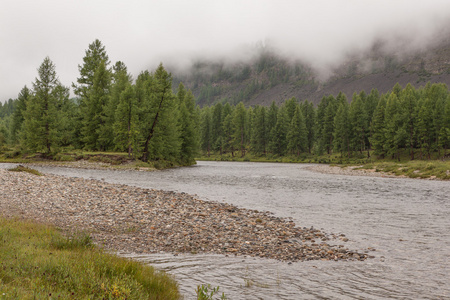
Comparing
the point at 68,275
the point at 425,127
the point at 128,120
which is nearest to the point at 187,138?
the point at 128,120

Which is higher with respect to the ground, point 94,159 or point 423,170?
point 94,159

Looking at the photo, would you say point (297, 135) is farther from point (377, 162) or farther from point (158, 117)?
point (158, 117)

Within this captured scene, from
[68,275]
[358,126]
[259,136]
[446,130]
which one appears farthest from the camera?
[259,136]

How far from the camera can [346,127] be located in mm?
97750

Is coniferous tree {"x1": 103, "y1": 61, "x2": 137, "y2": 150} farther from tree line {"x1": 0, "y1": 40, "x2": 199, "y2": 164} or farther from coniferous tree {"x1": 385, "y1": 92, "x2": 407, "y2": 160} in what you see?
coniferous tree {"x1": 385, "y1": 92, "x2": 407, "y2": 160}

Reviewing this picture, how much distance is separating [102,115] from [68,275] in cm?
5993

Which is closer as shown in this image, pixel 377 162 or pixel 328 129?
pixel 377 162

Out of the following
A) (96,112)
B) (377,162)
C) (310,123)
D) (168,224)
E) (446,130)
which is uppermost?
(310,123)

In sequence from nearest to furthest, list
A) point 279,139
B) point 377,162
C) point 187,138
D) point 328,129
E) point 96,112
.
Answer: point 96,112 < point 187,138 < point 377,162 < point 328,129 < point 279,139

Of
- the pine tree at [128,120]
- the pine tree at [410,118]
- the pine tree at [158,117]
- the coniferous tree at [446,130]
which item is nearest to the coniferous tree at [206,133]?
the pine tree at [158,117]

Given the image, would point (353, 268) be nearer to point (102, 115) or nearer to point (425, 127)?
point (102, 115)

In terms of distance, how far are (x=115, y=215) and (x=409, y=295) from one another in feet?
43.4

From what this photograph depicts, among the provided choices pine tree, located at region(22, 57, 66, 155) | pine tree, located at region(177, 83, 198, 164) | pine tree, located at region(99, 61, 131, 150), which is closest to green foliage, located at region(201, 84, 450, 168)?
pine tree, located at region(177, 83, 198, 164)

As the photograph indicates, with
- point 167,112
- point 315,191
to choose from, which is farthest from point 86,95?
point 315,191
